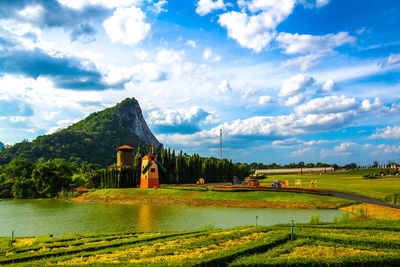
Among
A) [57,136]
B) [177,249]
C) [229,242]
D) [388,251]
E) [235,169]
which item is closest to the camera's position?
[388,251]

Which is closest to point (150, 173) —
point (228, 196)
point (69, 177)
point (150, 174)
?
point (150, 174)

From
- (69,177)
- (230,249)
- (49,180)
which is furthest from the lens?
(69,177)

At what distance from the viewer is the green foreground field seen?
12.4 metres

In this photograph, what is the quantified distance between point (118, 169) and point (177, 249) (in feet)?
196

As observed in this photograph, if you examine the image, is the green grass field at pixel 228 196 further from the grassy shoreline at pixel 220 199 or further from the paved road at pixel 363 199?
the paved road at pixel 363 199

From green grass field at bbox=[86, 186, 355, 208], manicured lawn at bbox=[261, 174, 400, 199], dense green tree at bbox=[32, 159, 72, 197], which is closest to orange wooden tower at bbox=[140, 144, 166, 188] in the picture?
green grass field at bbox=[86, 186, 355, 208]

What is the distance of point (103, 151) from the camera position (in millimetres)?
178875

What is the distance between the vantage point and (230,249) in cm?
1434

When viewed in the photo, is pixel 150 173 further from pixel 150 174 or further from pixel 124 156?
pixel 124 156

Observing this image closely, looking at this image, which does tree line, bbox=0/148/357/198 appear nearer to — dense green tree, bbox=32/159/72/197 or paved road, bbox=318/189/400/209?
dense green tree, bbox=32/159/72/197

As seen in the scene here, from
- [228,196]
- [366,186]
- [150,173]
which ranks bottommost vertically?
[228,196]

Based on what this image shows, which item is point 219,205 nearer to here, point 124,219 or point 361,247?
point 124,219

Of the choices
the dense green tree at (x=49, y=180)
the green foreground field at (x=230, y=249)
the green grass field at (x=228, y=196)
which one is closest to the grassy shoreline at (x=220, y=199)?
the green grass field at (x=228, y=196)

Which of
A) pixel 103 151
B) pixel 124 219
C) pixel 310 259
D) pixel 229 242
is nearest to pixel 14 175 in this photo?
pixel 124 219
